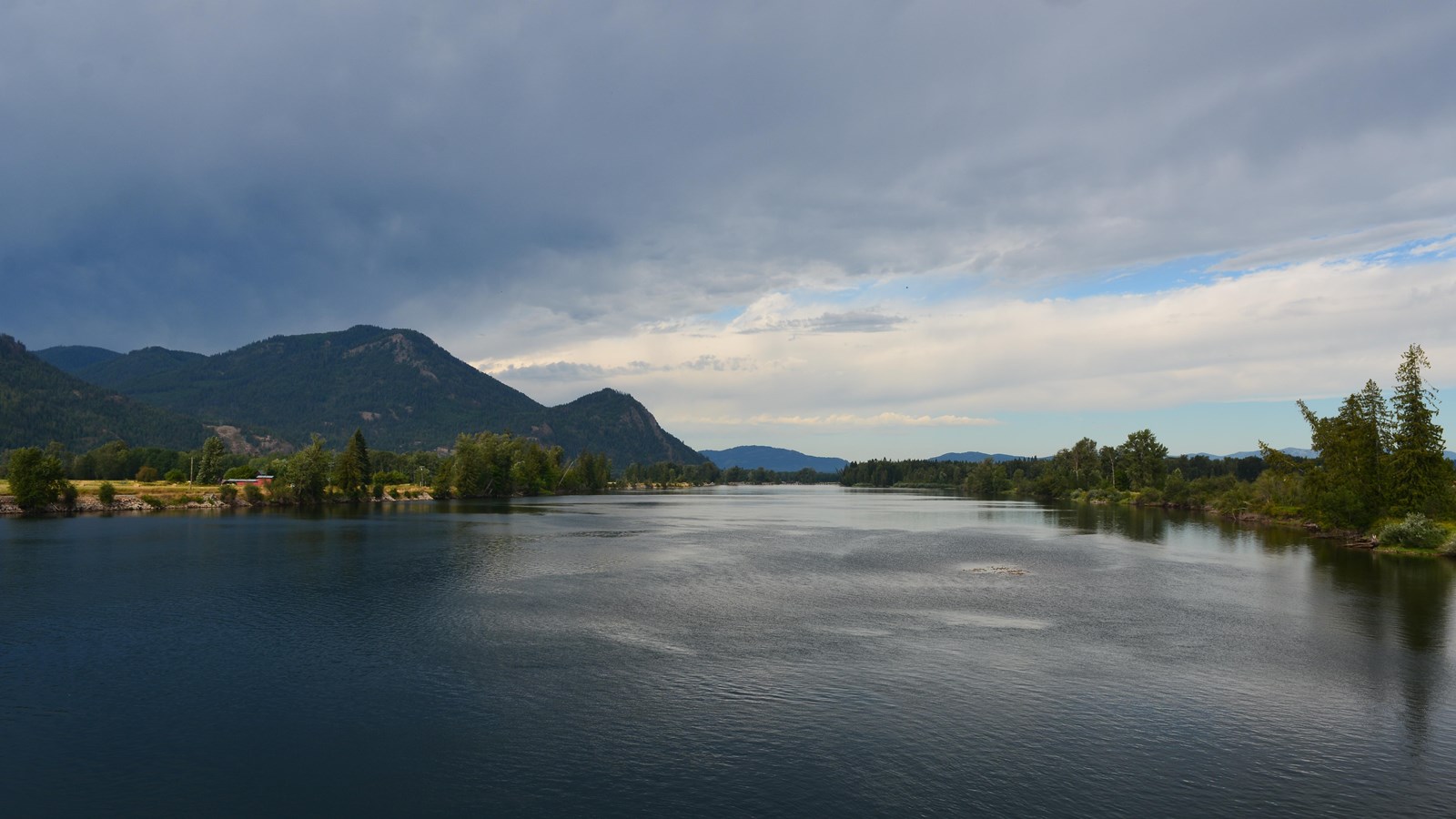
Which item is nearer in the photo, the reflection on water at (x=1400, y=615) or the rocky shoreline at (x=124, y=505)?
the reflection on water at (x=1400, y=615)

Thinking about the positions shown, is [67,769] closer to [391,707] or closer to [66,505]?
[391,707]

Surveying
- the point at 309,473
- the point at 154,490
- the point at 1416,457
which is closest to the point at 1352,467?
the point at 1416,457

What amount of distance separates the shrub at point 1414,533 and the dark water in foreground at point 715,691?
17841 millimetres

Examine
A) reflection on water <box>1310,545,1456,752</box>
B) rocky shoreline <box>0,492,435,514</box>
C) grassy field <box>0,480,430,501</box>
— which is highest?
grassy field <box>0,480,430,501</box>

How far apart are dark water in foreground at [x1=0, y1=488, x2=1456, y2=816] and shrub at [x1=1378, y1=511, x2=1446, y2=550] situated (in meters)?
17.8

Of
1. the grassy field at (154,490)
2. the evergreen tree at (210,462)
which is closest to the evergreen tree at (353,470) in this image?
the grassy field at (154,490)

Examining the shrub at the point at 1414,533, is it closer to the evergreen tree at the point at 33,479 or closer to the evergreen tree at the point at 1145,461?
the evergreen tree at the point at 1145,461

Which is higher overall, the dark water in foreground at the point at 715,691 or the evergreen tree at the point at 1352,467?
the evergreen tree at the point at 1352,467

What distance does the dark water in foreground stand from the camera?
64.9 ft

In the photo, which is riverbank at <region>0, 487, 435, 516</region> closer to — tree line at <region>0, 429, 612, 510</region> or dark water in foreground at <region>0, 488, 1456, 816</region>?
tree line at <region>0, 429, 612, 510</region>

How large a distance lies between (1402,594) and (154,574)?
291 feet

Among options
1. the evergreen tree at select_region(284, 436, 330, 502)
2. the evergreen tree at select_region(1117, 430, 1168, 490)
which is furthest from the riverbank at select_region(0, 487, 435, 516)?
the evergreen tree at select_region(1117, 430, 1168, 490)

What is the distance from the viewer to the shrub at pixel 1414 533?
7194cm

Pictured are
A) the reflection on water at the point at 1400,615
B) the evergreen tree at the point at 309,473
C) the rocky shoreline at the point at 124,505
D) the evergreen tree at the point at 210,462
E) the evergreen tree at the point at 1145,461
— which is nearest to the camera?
the reflection on water at the point at 1400,615
